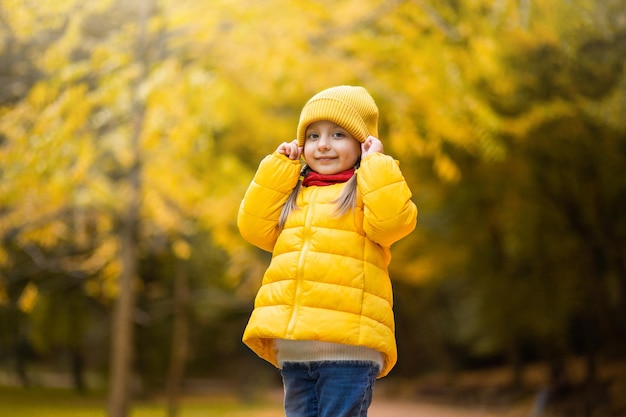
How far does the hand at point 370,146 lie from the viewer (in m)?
2.55

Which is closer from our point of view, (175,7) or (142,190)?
(175,7)

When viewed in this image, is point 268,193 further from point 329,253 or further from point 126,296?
point 126,296

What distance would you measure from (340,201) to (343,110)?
0.31m

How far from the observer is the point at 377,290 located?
98.3 inches

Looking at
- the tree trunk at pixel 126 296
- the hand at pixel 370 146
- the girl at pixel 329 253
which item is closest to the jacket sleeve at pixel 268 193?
the girl at pixel 329 253

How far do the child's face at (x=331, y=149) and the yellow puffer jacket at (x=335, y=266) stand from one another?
0.28ft

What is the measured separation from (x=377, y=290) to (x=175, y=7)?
4.46 metres

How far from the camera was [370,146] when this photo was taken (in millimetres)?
2600

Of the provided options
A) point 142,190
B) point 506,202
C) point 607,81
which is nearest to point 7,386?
point 506,202

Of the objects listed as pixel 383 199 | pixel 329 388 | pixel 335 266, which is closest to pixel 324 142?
pixel 383 199

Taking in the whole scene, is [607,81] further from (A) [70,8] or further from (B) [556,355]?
(B) [556,355]

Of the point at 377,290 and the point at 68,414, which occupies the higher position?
the point at 68,414

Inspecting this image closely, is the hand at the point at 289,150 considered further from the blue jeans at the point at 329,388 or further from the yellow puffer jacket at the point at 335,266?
the blue jeans at the point at 329,388

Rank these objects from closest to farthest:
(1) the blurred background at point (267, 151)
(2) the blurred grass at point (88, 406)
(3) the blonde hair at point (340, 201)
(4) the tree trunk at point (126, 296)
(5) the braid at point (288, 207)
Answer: (3) the blonde hair at point (340, 201), (5) the braid at point (288, 207), (1) the blurred background at point (267, 151), (4) the tree trunk at point (126, 296), (2) the blurred grass at point (88, 406)
